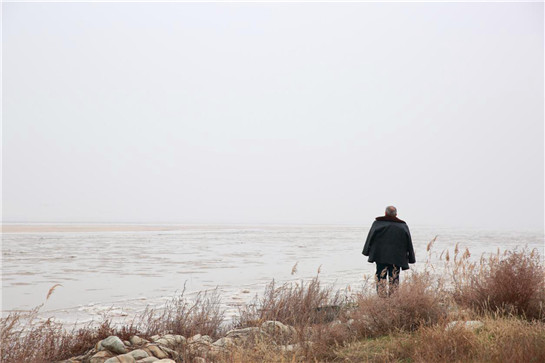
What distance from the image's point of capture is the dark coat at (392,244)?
32.9ft

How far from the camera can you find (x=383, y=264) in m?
10.1

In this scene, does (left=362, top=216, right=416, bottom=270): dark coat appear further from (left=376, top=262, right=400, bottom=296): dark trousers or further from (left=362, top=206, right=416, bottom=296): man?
(left=376, top=262, right=400, bottom=296): dark trousers

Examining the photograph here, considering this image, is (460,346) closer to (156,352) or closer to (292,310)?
(156,352)

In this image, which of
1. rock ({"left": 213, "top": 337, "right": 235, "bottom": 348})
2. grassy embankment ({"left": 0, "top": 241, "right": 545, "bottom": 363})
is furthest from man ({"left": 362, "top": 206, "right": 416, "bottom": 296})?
rock ({"left": 213, "top": 337, "right": 235, "bottom": 348})

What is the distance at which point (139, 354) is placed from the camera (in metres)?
6.67

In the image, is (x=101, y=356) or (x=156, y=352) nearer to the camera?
(x=101, y=356)

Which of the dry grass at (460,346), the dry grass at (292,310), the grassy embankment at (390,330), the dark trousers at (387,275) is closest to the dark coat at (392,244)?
the dark trousers at (387,275)

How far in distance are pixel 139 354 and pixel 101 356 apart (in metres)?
0.51

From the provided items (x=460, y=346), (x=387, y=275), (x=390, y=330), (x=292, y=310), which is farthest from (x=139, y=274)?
(x=460, y=346)

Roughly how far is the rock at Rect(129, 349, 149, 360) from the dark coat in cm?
503

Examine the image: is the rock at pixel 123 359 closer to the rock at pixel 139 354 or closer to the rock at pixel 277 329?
the rock at pixel 139 354

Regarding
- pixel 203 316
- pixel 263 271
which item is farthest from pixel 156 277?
pixel 203 316

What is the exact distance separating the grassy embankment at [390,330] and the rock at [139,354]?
524 millimetres

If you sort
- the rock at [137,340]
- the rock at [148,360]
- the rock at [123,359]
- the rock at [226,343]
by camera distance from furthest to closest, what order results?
the rock at [137,340] < the rock at [226,343] < the rock at [148,360] < the rock at [123,359]
